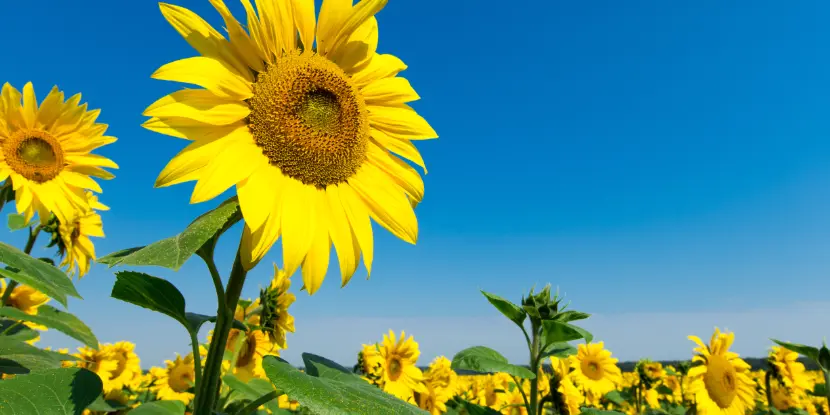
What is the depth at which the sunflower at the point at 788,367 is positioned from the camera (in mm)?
7645

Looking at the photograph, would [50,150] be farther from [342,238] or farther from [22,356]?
[342,238]

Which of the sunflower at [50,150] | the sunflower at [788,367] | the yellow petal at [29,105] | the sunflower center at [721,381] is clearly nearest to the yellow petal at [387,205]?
the sunflower at [50,150]

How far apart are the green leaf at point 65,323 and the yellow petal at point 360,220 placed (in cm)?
190

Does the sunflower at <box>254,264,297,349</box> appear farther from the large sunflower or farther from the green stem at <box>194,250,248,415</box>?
the green stem at <box>194,250,248,415</box>

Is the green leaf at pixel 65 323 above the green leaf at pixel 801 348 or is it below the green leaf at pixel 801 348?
below

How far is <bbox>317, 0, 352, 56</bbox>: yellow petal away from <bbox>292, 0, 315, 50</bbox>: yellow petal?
0.03 meters

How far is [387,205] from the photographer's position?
209 cm

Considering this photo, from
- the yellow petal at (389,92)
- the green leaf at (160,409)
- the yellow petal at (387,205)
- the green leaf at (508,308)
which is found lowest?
the green leaf at (160,409)

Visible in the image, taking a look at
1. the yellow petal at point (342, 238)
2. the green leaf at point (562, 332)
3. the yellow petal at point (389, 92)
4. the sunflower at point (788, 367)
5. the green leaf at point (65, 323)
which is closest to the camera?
the yellow petal at point (342, 238)

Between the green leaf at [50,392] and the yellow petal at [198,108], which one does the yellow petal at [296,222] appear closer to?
the yellow petal at [198,108]

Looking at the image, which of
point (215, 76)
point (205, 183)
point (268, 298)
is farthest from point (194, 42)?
point (268, 298)

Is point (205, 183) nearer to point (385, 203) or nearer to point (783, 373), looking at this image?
point (385, 203)

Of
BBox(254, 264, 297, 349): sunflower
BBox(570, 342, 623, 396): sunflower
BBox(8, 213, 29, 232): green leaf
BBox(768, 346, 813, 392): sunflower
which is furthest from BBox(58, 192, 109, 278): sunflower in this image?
BBox(768, 346, 813, 392): sunflower

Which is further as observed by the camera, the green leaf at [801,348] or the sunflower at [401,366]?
the sunflower at [401,366]
